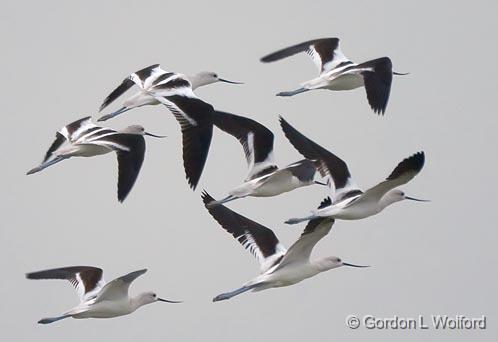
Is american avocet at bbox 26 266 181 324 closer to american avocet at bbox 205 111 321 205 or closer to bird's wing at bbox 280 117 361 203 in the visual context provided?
american avocet at bbox 205 111 321 205

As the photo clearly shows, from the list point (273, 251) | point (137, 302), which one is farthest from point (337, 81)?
point (137, 302)

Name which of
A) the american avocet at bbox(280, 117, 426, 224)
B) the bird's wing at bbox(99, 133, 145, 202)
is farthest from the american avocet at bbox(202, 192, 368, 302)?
the bird's wing at bbox(99, 133, 145, 202)

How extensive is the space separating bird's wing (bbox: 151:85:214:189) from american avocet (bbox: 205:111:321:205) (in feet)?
4.86

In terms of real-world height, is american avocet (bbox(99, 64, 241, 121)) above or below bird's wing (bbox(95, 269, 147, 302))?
above

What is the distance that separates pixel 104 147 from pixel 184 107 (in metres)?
1.77

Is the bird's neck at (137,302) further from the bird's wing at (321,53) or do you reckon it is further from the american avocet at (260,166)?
the bird's wing at (321,53)

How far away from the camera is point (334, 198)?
66.6ft

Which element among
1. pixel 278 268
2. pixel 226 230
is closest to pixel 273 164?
pixel 226 230

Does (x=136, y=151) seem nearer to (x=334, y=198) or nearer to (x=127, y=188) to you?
(x=127, y=188)

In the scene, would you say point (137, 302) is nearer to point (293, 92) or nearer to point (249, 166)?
point (249, 166)

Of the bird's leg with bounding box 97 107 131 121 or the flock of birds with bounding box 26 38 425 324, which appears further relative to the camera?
the bird's leg with bounding box 97 107 131 121

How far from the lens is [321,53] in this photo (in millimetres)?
23109

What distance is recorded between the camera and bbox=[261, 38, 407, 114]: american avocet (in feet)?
67.3

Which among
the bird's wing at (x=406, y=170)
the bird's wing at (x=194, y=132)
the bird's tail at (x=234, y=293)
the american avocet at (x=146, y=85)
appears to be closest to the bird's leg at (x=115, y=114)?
the american avocet at (x=146, y=85)
